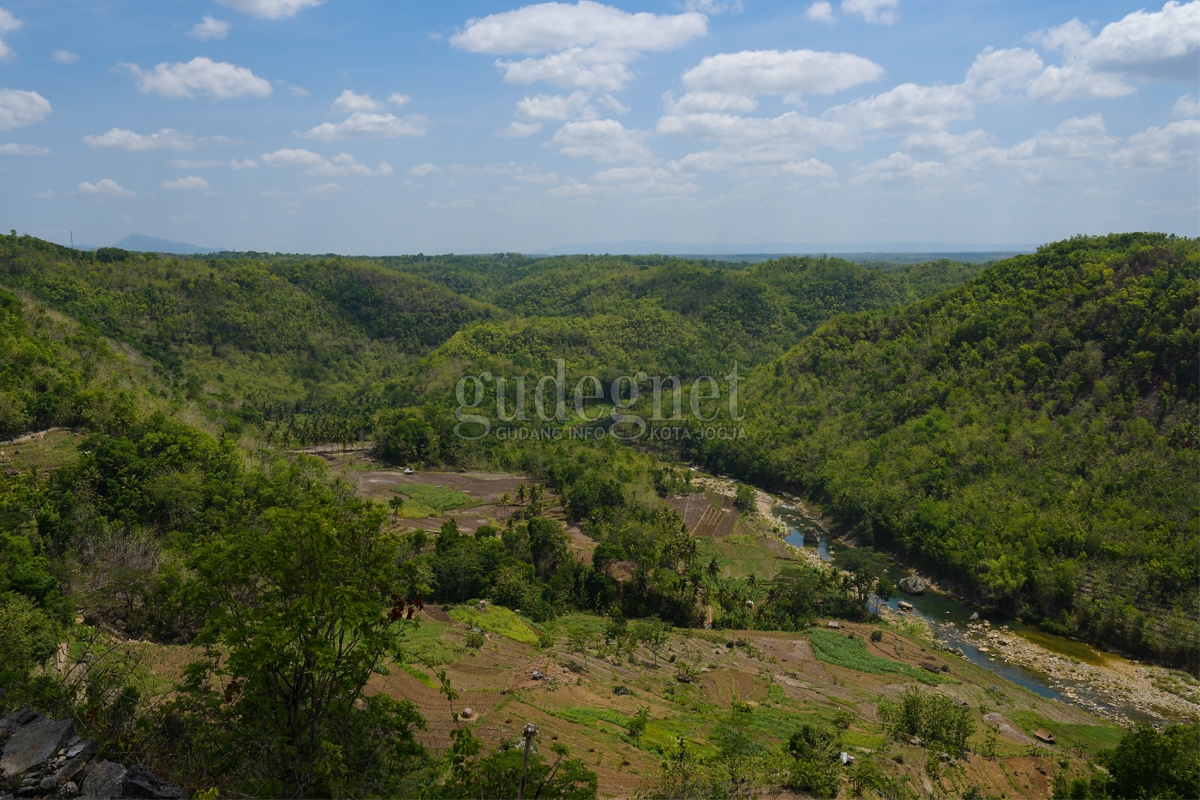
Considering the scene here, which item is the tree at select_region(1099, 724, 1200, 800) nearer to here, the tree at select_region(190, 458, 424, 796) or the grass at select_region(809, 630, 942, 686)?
the grass at select_region(809, 630, 942, 686)

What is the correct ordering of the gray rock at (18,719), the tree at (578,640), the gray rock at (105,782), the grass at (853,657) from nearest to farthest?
1. the gray rock at (105,782)
2. the gray rock at (18,719)
3. the tree at (578,640)
4. the grass at (853,657)

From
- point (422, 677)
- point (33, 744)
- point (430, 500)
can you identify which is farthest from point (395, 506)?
point (33, 744)

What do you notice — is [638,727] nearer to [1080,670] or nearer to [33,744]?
[33,744]

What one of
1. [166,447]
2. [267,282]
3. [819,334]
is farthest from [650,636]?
[267,282]

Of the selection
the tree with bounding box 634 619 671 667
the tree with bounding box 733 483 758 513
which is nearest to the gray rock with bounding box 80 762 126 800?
the tree with bounding box 634 619 671 667

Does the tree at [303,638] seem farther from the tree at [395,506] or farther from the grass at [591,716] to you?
the tree at [395,506]

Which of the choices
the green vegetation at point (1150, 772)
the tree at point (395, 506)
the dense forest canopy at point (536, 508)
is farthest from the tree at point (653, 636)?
the tree at point (395, 506)

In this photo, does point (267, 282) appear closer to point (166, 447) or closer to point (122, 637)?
point (166, 447)
